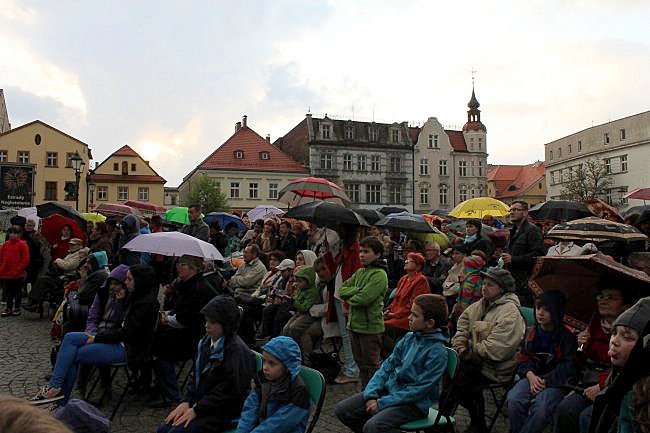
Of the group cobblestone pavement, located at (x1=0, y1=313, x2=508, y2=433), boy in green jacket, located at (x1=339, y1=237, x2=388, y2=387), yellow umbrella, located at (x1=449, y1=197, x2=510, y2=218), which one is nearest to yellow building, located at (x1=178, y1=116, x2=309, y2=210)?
yellow umbrella, located at (x1=449, y1=197, x2=510, y2=218)

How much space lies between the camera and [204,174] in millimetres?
49594

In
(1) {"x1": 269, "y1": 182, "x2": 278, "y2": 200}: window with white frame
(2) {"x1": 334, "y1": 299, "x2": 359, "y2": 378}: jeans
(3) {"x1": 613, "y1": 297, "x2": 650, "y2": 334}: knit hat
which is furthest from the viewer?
(1) {"x1": 269, "y1": 182, "x2": 278, "y2": 200}: window with white frame

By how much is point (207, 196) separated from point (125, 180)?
44.3 feet

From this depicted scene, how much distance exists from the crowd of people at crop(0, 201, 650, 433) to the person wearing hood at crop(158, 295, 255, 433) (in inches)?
0.5

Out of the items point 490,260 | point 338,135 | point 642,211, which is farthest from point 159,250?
point 338,135

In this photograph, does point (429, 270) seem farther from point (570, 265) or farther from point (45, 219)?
point (45, 219)

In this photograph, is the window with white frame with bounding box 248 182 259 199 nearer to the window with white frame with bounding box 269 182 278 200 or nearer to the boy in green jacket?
the window with white frame with bounding box 269 182 278 200

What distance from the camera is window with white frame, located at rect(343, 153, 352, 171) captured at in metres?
58.1

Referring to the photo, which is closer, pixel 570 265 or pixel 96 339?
pixel 570 265

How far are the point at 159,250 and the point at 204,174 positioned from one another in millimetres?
43471

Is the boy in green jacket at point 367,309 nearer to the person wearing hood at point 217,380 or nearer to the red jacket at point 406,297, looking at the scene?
the red jacket at point 406,297

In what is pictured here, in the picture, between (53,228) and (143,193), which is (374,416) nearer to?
(53,228)

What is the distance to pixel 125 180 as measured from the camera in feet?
185

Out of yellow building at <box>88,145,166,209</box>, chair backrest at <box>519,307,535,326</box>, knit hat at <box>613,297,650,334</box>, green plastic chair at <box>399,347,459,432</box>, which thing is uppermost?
yellow building at <box>88,145,166,209</box>
